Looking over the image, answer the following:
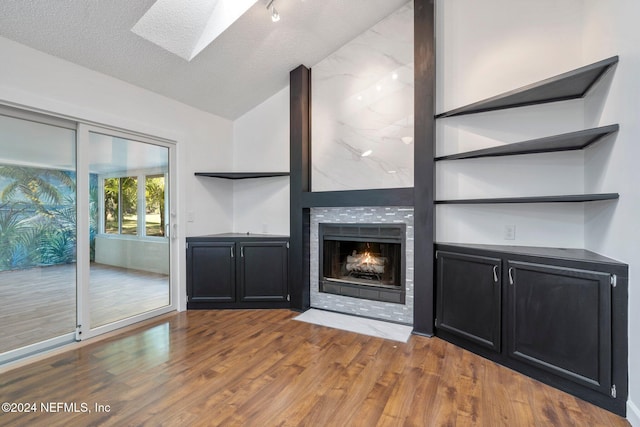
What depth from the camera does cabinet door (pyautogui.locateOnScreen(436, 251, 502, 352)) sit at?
94.3 inches

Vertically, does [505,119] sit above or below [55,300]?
above

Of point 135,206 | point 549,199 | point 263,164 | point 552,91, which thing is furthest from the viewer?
point 263,164

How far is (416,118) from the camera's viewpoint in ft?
9.60

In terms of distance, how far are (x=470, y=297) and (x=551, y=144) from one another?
Result: 4.55ft

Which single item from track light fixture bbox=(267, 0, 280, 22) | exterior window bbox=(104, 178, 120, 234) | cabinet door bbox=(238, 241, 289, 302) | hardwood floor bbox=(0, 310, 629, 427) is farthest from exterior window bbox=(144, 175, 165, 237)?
track light fixture bbox=(267, 0, 280, 22)

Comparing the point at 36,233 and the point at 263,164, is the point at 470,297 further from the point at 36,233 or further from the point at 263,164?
the point at 36,233

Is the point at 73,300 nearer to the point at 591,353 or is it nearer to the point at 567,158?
the point at 591,353

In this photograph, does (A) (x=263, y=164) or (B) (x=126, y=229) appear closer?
(B) (x=126, y=229)

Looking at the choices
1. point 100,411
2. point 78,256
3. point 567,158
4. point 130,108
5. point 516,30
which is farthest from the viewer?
point 130,108

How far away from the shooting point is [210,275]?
3.72 meters

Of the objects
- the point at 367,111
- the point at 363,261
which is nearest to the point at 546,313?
the point at 363,261

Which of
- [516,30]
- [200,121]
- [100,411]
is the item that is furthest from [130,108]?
[516,30]

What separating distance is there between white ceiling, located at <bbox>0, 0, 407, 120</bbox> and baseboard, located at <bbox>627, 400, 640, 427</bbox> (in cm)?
375

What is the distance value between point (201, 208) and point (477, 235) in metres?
3.34
